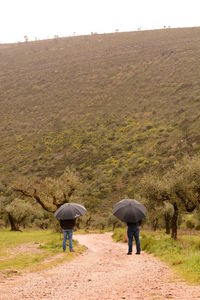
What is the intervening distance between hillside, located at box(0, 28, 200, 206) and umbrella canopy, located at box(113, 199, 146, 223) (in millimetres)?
35298

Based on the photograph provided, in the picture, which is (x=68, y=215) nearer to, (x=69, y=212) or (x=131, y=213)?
(x=69, y=212)

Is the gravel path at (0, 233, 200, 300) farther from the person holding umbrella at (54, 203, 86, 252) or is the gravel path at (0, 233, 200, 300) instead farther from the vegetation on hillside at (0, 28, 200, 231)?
the vegetation on hillside at (0, 28, 200, 231)

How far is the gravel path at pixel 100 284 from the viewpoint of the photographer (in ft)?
31.6

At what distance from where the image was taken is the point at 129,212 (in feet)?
60.8

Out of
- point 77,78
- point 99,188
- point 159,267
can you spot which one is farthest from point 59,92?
point 159,267

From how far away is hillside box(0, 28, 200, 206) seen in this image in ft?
206

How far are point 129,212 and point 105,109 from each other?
63.3 metres

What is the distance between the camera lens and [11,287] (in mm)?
11102

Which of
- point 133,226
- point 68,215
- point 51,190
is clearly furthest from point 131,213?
point 51,190

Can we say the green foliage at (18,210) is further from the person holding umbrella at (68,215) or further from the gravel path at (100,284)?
the gravel path at (100,284)

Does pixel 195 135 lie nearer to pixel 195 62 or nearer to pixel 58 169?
pixel 58 169

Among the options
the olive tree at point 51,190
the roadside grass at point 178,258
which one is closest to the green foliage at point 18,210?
→ the olive tree at point 51,190

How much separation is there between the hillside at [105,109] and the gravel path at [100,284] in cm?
4018

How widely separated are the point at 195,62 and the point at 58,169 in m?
42.8
